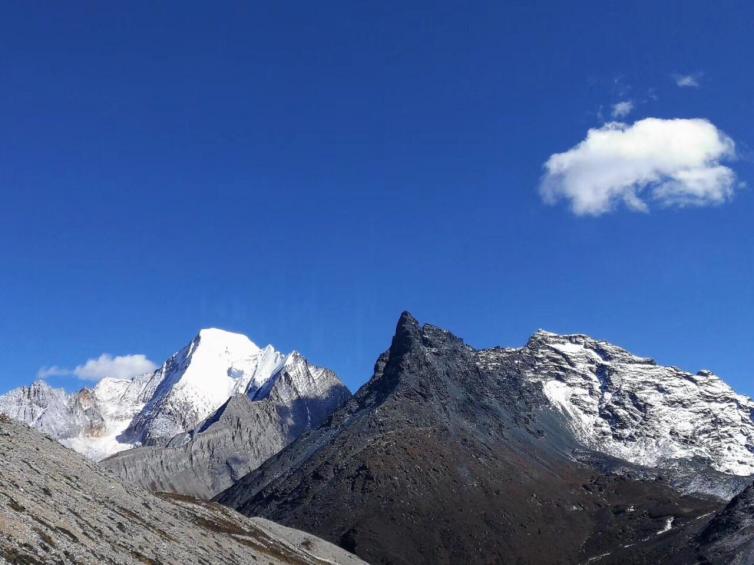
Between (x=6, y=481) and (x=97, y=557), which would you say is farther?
(x=6, y=481)

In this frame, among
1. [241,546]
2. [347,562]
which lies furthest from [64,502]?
[347,562]

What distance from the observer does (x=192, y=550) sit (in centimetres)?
10750

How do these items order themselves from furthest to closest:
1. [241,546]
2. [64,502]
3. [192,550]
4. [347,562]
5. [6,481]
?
[347,562]
[241,546]
[192,550]
[64,502]
[6,481]

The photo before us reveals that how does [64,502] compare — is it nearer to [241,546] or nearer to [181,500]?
[241,546]

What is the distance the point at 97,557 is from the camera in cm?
7812

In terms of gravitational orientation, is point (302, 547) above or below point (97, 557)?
above

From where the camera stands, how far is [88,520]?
295 ft

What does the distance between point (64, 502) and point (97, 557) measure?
15.6m

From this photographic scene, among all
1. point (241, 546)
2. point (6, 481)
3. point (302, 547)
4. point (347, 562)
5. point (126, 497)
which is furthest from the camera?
point (347, 562)

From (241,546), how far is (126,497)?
2455 centimetres

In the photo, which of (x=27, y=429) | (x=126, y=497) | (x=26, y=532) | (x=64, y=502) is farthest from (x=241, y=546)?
(x=26, y=532)

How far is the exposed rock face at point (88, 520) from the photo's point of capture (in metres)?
73.4

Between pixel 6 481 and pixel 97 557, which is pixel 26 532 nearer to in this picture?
pixel 97 557

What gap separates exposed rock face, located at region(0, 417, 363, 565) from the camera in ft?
241
